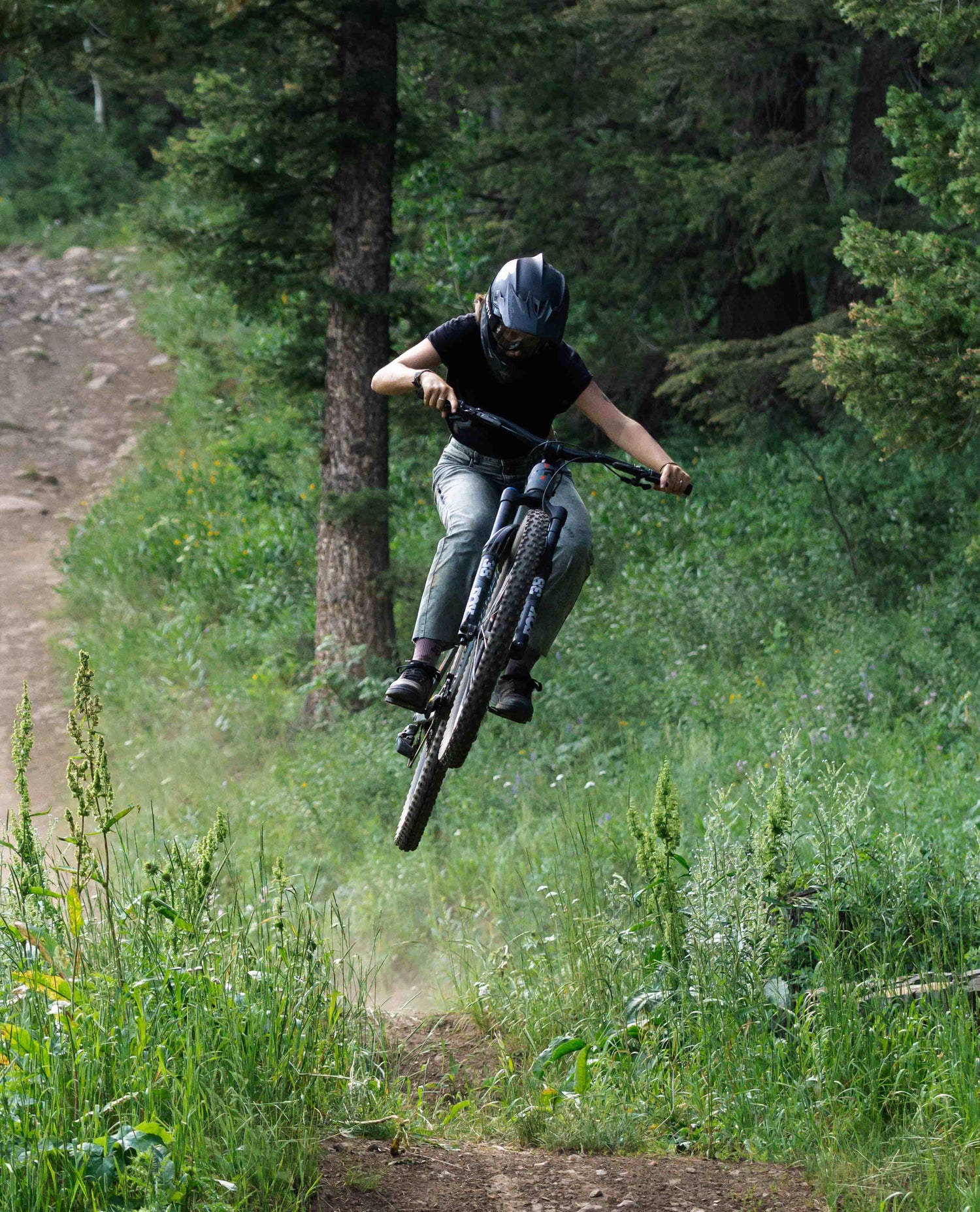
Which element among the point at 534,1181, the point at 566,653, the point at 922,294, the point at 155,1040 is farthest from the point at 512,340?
the point at 566,653

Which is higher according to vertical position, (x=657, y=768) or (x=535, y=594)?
(x=535, y=594)

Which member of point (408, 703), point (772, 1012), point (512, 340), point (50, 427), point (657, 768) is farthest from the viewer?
point (50, 427)

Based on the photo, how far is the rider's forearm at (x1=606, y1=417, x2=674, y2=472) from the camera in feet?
18.7

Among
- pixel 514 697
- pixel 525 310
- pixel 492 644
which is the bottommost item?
pixel 514 697

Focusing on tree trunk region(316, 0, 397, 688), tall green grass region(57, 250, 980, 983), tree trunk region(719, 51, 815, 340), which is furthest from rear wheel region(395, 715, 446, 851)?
tree trunk region(719, 51, 815, 340)

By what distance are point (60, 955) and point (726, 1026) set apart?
248 cm

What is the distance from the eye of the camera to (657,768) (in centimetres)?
868

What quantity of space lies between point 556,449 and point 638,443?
0.59 m

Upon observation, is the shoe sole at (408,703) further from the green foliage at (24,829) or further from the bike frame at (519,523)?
the green foliage at (24,829)

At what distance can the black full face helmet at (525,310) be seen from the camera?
5.19 m

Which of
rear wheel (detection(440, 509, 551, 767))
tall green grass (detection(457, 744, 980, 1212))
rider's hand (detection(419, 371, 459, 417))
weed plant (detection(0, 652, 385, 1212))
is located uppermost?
rider's hand (detection(419, 371, 459, 417))

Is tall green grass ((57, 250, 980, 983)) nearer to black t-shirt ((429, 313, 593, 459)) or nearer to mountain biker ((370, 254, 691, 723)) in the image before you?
mountain biker ((370, 254, 691, 723))

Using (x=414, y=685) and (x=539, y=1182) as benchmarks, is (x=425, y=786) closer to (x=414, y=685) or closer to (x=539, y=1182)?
(x=414, y=685)

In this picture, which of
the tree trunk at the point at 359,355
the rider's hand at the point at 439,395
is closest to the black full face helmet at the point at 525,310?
the rider's hand at the point at 439,395
